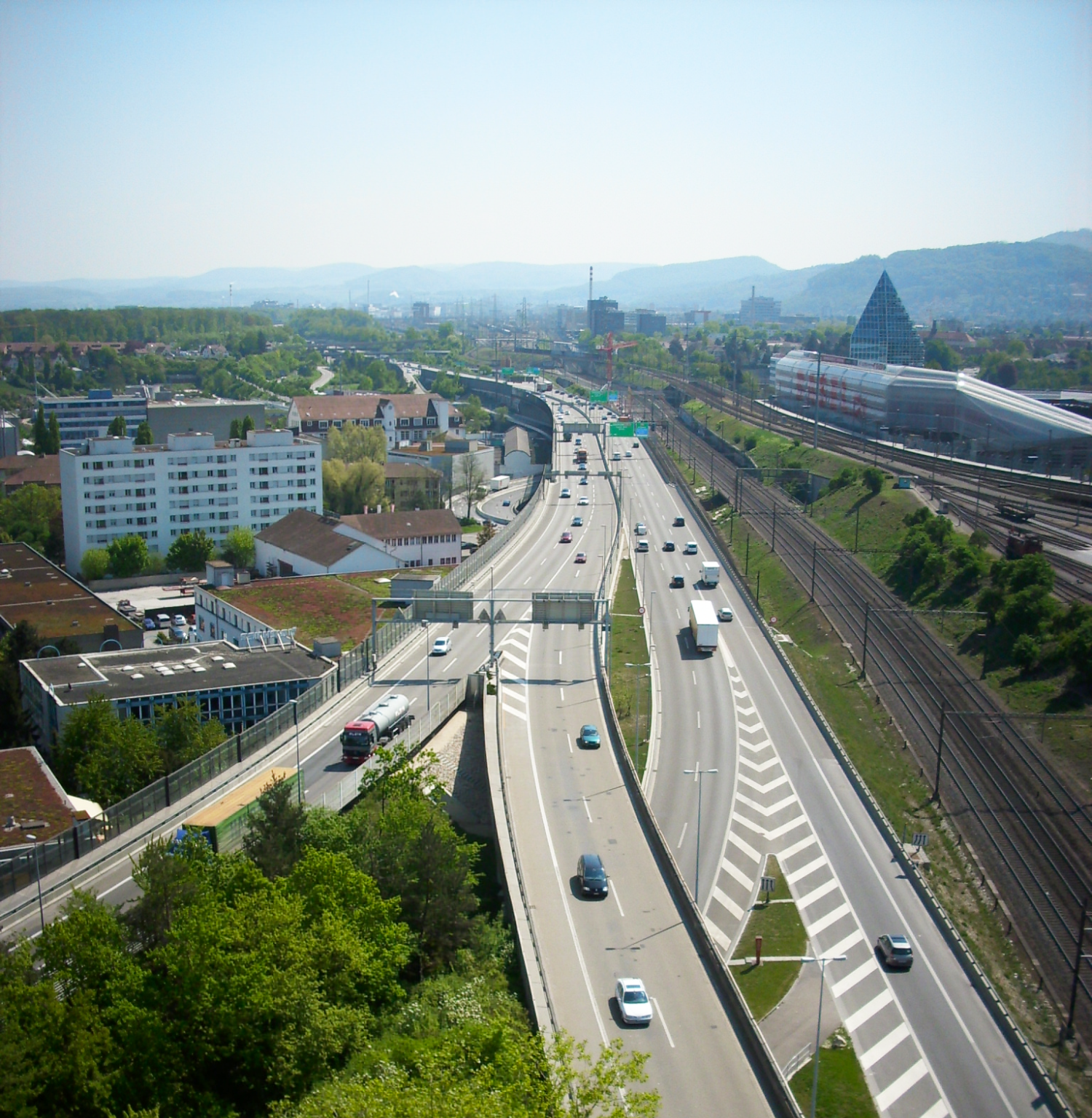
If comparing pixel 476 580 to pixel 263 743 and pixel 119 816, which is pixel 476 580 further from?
pixel 119 816

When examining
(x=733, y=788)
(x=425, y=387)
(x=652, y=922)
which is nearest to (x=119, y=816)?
(x=652, y=922)

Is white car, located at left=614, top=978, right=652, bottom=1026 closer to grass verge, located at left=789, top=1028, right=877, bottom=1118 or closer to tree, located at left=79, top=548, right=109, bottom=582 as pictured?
grass verge, located at left=789, top=1028, right=877, bottom=1118

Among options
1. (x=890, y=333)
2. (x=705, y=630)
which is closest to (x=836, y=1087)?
(x=705, y=630)

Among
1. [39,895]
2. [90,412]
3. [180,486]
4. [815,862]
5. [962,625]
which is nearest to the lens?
[39,895]

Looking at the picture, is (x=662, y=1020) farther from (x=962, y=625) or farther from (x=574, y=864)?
(x=962, y=625)

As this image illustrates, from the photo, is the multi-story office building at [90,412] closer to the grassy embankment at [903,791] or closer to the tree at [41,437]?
the tree at [41,437]

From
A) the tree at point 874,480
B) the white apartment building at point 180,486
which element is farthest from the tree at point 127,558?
the tree at point 874,480
